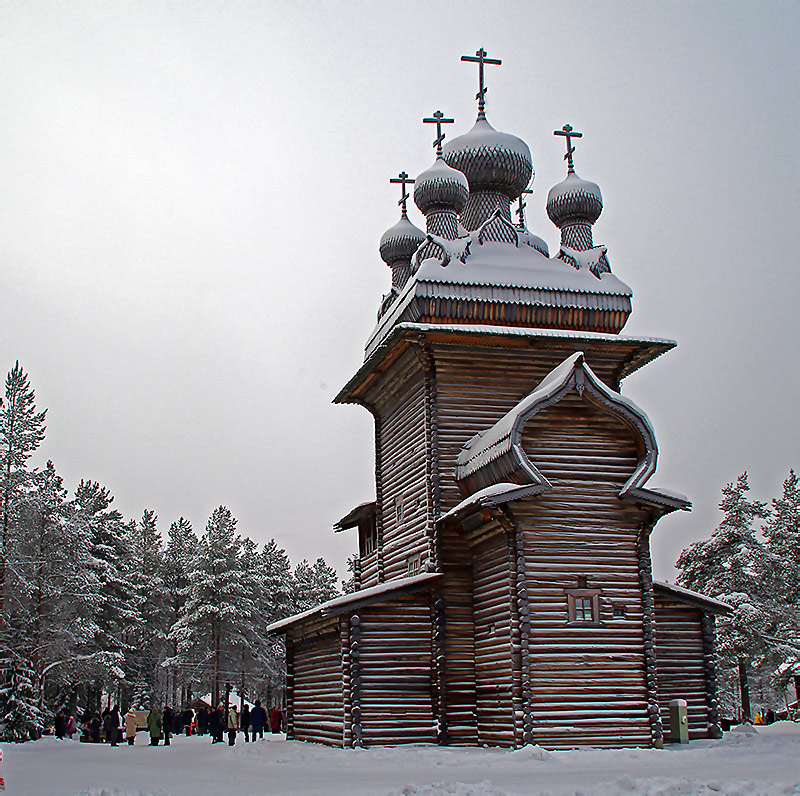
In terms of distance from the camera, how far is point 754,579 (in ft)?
131

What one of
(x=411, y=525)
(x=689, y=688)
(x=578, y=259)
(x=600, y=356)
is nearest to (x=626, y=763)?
(x=689, y=688)

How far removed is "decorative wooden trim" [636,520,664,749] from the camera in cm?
1761

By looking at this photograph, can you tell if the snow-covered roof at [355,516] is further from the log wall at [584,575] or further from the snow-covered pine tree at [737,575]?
the snow-covered pine tree at [737,575]

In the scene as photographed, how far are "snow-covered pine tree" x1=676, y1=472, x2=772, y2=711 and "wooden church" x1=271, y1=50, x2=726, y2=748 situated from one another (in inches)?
741

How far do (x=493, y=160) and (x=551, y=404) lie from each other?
9.17 m

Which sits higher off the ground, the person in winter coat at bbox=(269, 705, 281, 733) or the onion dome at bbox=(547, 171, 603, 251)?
the onion dome at bbox=(547, 171, 603, 251)

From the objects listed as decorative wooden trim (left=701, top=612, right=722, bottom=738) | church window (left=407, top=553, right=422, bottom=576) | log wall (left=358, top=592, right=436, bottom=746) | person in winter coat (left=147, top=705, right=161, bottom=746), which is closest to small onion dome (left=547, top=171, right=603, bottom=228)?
church window (left=407, top=553, right=422, bottom=576)

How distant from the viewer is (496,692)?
60.1ft

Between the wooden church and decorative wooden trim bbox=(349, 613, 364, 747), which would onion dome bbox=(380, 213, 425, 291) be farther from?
decorative wooden trim bbox=(349, 613, 364, 747)

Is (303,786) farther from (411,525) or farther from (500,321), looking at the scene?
(500,321)

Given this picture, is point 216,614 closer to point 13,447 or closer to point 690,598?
point 13,447

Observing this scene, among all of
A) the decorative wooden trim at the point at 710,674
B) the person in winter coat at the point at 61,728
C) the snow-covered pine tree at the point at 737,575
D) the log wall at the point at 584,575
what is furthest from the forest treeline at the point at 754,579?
the person in winter coat at the point at 61,728

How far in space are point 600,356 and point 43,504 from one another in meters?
22.3

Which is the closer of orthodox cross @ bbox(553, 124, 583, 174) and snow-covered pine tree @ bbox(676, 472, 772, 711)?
orthodox cross @ bbox(553, 124, 583, 174)
